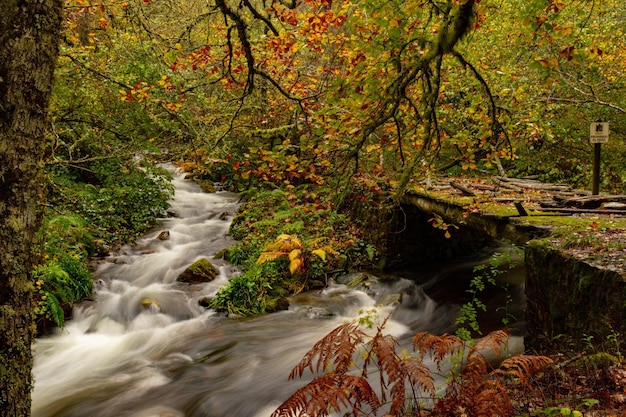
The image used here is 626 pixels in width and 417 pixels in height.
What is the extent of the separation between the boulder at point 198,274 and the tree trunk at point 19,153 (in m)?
7.69

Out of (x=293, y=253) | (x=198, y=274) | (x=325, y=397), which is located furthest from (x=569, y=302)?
(x=198, y=274)

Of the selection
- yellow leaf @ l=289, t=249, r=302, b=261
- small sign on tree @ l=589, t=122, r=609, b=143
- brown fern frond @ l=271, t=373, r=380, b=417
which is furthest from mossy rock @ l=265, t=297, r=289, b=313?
small sign on tree @ l=589, t=122, r=609, b=143

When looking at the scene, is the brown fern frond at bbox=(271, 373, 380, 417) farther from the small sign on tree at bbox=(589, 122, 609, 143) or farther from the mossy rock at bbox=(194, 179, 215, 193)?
the mossy rock at bbox=(194, 179, 215, 193)

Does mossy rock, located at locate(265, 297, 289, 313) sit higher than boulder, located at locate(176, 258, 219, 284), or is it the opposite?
boulder, located at locate(176, 258, 219, 284)

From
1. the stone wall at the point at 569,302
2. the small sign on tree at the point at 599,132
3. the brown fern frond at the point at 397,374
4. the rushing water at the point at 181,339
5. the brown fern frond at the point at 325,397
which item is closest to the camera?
the brown fern frond at the point at 325,397

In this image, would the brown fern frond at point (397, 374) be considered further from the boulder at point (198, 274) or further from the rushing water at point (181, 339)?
the boulder at point (198, 274)

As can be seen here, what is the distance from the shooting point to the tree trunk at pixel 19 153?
2041mm

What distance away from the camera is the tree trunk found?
2041 millimetres

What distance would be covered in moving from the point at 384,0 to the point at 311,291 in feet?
22.8

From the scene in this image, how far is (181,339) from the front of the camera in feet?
Answer: 25.5

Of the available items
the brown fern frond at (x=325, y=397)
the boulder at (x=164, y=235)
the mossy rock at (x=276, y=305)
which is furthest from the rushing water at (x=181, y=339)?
the brown fern frond at (x=325, y=397)

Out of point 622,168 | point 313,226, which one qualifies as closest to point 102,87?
point 313,226

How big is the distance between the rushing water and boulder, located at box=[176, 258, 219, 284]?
198 mm

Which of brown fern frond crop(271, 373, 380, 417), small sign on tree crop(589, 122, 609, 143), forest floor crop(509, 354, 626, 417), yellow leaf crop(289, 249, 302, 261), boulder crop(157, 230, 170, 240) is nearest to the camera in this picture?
brown fern frond crop(271, 373, 380, 417)
